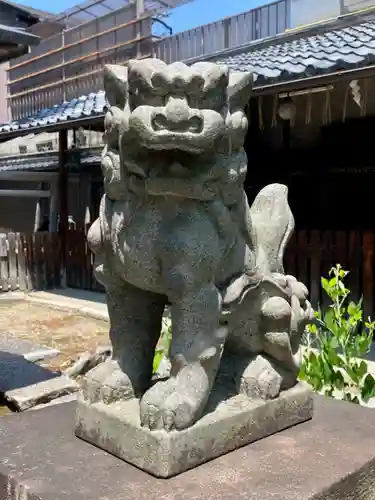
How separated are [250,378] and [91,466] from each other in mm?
561

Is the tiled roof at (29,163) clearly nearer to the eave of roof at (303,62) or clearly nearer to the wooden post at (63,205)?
the wooden post at (63,205)

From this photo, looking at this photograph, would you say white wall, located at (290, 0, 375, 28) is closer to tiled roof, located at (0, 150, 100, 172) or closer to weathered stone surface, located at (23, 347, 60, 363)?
tiled roof, located at (0, 150, 100, 172)

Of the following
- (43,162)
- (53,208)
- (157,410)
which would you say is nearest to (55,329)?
(157,410)

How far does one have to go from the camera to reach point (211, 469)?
159 centimetres

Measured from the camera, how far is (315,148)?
762 centimetres

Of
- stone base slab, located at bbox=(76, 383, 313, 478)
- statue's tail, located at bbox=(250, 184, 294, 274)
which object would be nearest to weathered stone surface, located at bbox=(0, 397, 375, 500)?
stone base slab, located at bbox=(76, 383, 313, 478)

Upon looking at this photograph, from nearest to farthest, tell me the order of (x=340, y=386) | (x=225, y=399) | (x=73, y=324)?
(x=225, y=399) < (x=340, y=386) < (x=73, y=324)

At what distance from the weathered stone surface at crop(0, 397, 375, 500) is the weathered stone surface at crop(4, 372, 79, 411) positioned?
1537 mm

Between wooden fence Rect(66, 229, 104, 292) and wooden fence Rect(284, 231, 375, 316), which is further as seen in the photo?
wooden fence Rect(66, 229, 104, 292)

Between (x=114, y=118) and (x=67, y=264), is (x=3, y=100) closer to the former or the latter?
(x=67, y=264)

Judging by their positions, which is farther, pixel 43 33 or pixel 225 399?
pixel 43 33

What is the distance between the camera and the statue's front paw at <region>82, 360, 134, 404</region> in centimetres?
175

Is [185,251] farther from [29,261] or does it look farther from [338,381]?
[29,261]

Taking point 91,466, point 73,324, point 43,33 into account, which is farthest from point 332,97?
point 43,33
